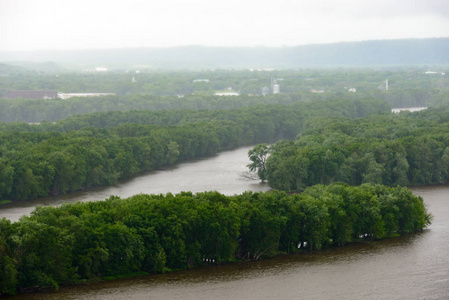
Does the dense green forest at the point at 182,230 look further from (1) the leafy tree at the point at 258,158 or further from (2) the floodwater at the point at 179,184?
(1) the leafy tree at the point at 258,158

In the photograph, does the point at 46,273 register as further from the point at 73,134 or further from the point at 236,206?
the point at 73,134

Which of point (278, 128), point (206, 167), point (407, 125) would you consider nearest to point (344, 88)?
point (278, 128)

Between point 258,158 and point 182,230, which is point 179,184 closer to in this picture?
point 258,158

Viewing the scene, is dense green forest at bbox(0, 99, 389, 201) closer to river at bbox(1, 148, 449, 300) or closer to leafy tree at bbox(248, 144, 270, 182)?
leafy tree at bbox(248, 144, 270, 182)

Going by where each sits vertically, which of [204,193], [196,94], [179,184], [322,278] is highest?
[196,94]

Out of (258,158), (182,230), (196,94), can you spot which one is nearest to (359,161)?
(258,158)

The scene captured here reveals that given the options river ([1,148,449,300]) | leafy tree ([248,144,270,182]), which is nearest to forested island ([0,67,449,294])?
leafy tree ([248,144,270,182])
